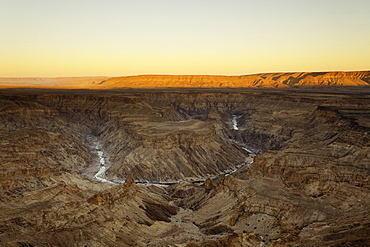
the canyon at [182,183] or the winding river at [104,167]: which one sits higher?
the canyon at [182,183]

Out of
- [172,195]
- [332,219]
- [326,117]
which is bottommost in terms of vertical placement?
[172,195]

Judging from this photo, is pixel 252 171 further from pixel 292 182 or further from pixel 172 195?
pixel 172 195

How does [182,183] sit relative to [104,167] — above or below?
above

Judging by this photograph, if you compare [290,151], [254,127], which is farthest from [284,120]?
[290,151]

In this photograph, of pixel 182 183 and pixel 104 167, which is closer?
pixel 182 183

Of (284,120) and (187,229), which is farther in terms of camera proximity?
(284,120)

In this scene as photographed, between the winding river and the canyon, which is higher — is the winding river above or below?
below

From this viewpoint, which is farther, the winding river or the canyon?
the winding river

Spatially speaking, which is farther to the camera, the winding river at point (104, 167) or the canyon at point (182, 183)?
the winding river at point (104, 167)
